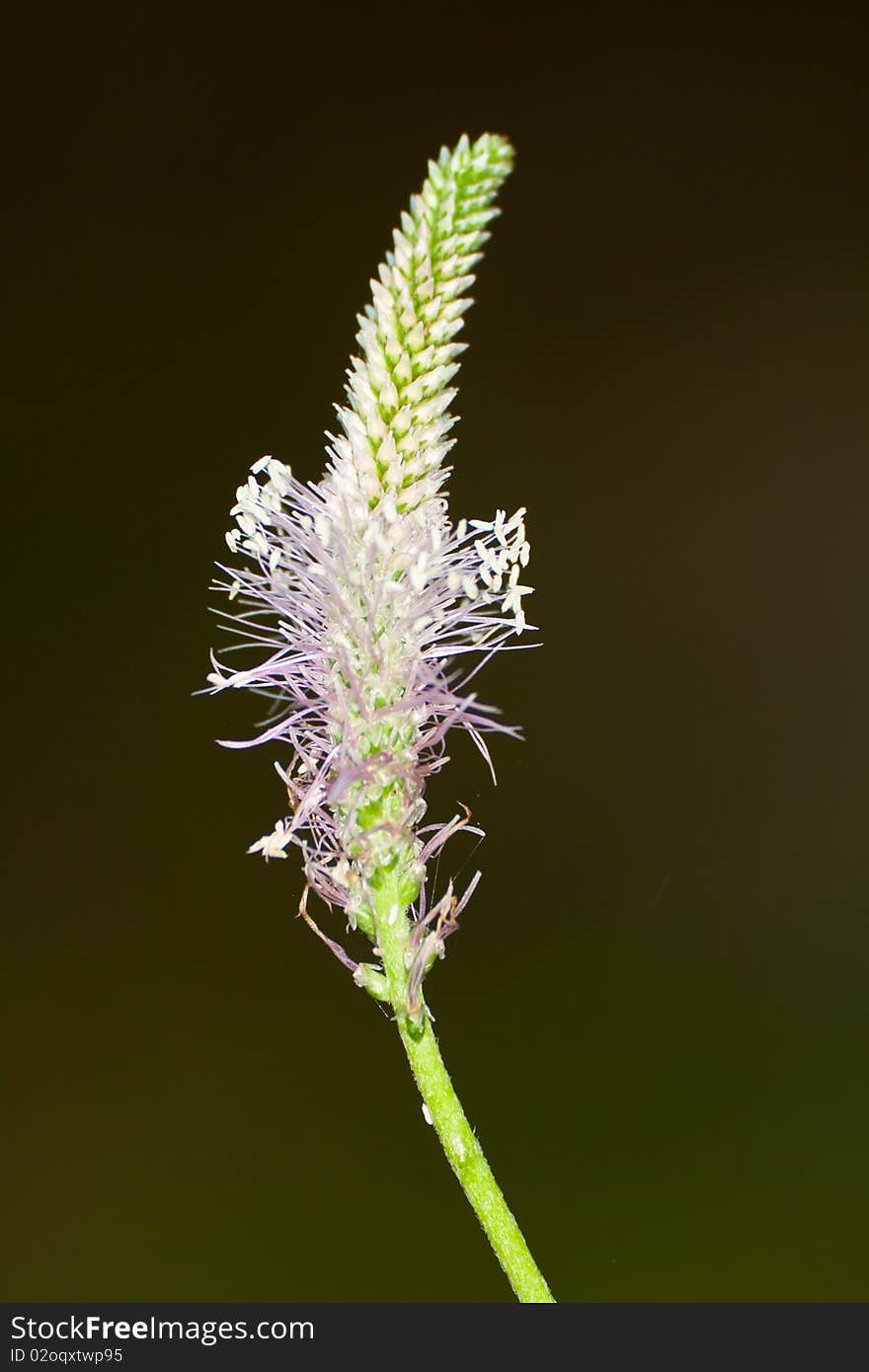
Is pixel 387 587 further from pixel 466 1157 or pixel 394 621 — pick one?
pixel 466 1157

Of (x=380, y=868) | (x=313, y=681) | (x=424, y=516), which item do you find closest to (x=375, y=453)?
(x=424, y=516)

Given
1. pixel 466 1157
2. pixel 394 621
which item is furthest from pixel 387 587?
pixel 466 1157

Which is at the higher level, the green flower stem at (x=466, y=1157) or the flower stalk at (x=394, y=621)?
the flower stalk at (x=394, y=621)

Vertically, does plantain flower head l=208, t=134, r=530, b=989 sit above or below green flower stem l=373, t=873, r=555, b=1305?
above

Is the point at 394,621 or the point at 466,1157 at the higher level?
the point at 394,621

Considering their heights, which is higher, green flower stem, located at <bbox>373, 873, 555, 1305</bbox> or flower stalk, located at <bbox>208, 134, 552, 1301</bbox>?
flower stalk, located at <bbox>208, 134, 552, 1301</bbox>

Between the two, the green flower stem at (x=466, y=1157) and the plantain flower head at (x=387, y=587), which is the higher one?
the plantain flower head at (x=387, y=587)
